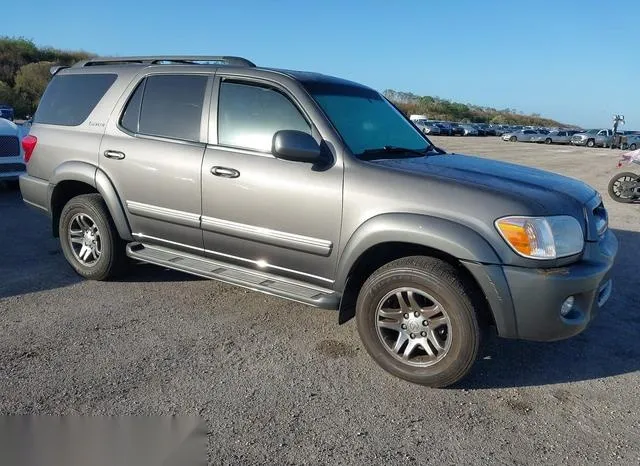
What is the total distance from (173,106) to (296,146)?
146 centimetres

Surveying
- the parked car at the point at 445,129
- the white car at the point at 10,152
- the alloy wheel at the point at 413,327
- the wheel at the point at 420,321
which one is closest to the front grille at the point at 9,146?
the white car at the point at 10,152

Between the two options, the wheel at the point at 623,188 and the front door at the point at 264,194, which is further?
the wheel at the point at 623,188

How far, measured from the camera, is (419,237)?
3.29 metres

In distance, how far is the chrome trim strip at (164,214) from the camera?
167 inches

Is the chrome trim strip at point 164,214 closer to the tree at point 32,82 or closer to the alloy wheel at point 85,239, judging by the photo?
the alloy wheel at point 85,239

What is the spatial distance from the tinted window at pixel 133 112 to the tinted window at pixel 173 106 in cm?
4

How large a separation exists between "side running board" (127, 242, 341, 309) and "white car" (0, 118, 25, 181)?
5712mm

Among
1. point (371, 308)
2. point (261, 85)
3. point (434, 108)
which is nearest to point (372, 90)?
point (261, 85)

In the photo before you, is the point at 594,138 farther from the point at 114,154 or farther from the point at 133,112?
the point at 114,154

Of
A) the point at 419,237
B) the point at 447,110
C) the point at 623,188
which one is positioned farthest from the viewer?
the point at 447,110

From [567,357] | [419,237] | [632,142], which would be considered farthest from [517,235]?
[632,142]

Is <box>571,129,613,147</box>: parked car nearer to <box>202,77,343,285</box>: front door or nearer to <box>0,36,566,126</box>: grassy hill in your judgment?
<box>0,36,566,126</box>: grassy hill

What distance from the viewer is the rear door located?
4.24 meters

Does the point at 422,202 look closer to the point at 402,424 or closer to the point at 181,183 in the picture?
the point at 402,424
